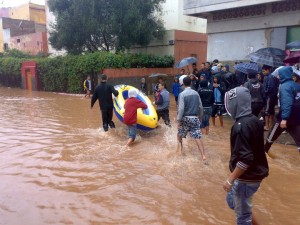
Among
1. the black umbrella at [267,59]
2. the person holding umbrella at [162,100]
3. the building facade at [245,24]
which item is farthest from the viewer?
the building facade at [245,24]

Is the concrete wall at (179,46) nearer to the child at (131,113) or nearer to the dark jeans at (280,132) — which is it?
the child at (131,113)

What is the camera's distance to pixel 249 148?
2.86 m

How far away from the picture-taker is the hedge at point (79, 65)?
65.1 feet

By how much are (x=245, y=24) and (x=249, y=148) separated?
10.4m

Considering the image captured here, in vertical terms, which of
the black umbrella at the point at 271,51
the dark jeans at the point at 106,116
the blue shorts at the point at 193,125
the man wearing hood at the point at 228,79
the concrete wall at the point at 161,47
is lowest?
the dark jeans at the point at 106,116

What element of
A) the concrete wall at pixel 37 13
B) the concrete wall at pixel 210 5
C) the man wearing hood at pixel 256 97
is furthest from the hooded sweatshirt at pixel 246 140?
the concrete wall at pixel 37 13

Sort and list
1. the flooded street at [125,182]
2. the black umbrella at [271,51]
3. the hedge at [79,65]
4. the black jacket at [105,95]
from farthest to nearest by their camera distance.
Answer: the hedge at [79,65] → the black umbrella at [271,51] → the black jacket at [105,95] → the flooded street at [125,182]

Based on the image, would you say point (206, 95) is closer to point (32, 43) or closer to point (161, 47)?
point (161, 47)

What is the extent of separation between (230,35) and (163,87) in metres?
6.06

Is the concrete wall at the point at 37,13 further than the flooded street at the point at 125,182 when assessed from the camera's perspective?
Yes

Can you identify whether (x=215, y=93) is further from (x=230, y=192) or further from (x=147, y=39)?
(x=147, y=39)

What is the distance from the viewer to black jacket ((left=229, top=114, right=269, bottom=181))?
286cm

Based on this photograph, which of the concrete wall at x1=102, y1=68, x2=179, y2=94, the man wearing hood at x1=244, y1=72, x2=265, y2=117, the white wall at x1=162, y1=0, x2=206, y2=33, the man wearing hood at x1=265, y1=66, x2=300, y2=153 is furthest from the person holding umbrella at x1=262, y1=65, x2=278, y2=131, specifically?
the white wall at x1=162, y1=0, x2=206, y2=33

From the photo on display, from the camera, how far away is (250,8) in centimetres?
1186
